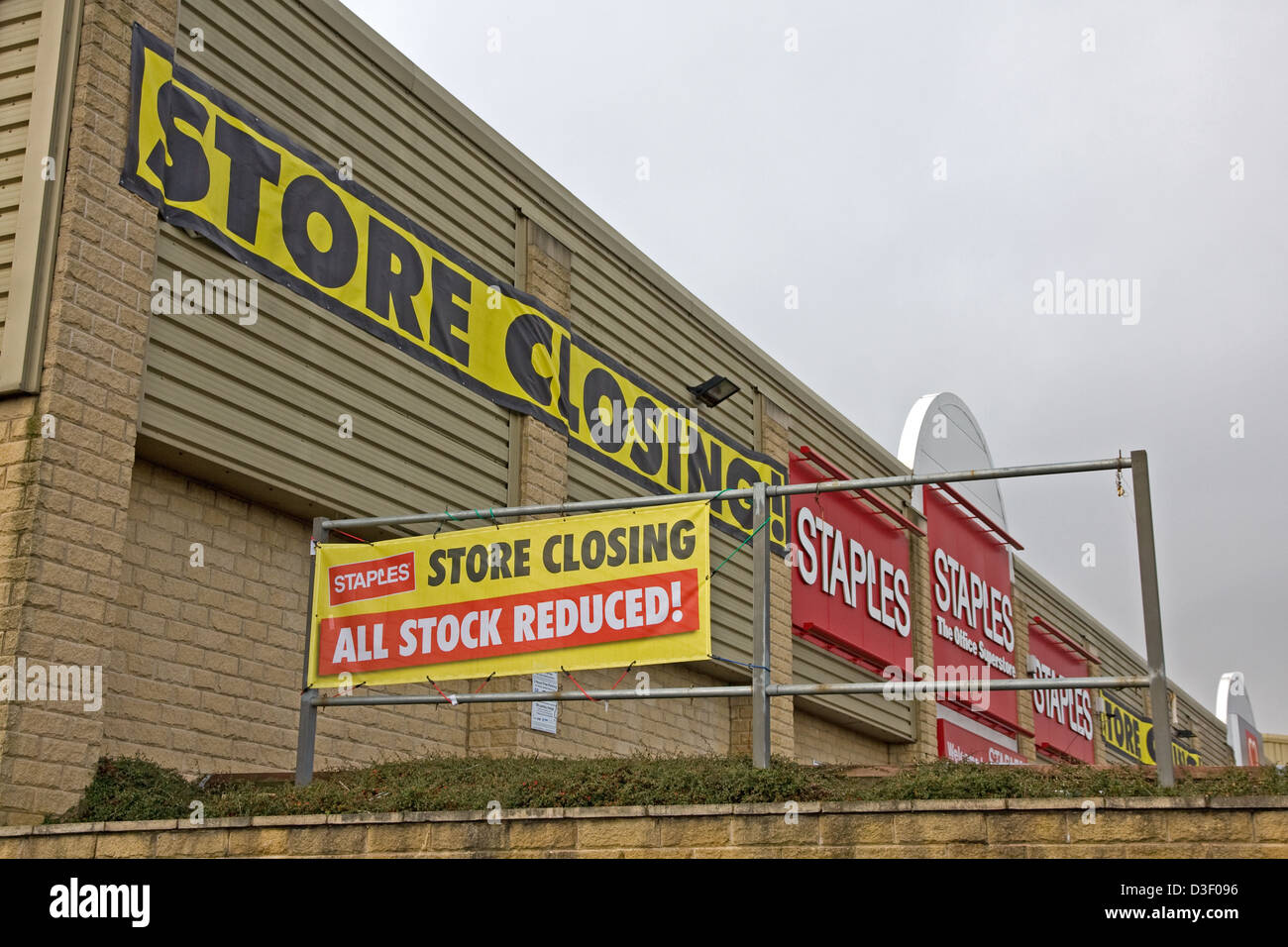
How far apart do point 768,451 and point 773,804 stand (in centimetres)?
1176

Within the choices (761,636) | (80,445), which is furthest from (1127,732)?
(80,445)

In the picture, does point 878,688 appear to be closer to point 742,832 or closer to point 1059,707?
point 742,832

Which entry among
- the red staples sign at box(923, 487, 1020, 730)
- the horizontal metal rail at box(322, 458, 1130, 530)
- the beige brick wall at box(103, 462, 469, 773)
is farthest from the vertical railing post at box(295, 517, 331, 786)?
the red staples sign at box(923, 487, 1020, 730)

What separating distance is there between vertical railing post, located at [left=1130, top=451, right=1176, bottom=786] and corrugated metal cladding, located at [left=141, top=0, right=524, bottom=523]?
19.5 ft

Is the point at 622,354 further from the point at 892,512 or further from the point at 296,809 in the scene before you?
the point at 296,809

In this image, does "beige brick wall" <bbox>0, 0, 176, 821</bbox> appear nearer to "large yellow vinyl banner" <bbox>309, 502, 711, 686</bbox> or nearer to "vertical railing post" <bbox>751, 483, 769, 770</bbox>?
"large yellow vinyl banner" <bbox>309, 502, 711, 686</bbox>

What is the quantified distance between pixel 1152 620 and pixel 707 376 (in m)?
10.4

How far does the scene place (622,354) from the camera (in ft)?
48.0

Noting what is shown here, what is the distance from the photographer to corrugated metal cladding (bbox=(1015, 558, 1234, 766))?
Answer: 2675 centimetres

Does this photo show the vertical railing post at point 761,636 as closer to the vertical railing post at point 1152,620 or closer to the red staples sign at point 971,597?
the vertical railing post at point 1152,620

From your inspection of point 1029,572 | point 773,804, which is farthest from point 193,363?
point 1029,572

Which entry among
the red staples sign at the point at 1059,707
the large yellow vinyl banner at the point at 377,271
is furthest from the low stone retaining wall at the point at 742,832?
the red staples sign at the point at 1059,707

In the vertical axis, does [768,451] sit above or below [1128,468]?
above

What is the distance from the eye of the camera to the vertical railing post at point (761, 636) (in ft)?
22.2
